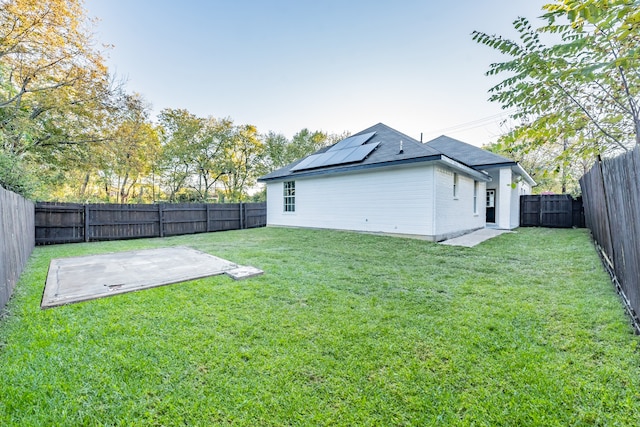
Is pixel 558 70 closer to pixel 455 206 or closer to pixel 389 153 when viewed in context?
pixel 389 153

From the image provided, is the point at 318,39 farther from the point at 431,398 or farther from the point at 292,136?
the point at 292,136

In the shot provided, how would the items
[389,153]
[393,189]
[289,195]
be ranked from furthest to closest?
1. [289,195]
2. [389,153]
3. [393,189]

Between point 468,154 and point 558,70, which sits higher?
point 468,154

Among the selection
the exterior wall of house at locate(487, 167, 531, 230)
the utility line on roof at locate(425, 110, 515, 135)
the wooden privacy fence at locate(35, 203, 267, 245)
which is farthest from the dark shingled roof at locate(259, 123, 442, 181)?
the utility line on roof at locate(425, 110, 515, 135)

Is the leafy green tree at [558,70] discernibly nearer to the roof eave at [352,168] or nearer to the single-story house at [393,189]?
the roof eave at [352,168]

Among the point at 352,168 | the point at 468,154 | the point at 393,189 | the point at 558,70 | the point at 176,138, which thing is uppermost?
the point at 176,138

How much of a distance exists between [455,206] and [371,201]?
2.74 metres

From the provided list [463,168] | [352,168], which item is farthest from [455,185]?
[352,168]

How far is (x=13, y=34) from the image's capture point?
7.77 meters

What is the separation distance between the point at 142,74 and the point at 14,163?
751 centimetres

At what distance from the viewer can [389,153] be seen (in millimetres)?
8781

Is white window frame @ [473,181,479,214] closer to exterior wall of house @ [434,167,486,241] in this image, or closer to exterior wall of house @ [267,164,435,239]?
exterior wall of house @ [434,167,486,241]

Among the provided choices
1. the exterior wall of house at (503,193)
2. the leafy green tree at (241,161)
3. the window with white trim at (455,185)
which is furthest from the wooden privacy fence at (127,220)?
the exterior wall of house at (503,193)

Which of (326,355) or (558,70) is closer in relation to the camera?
(326,355)
